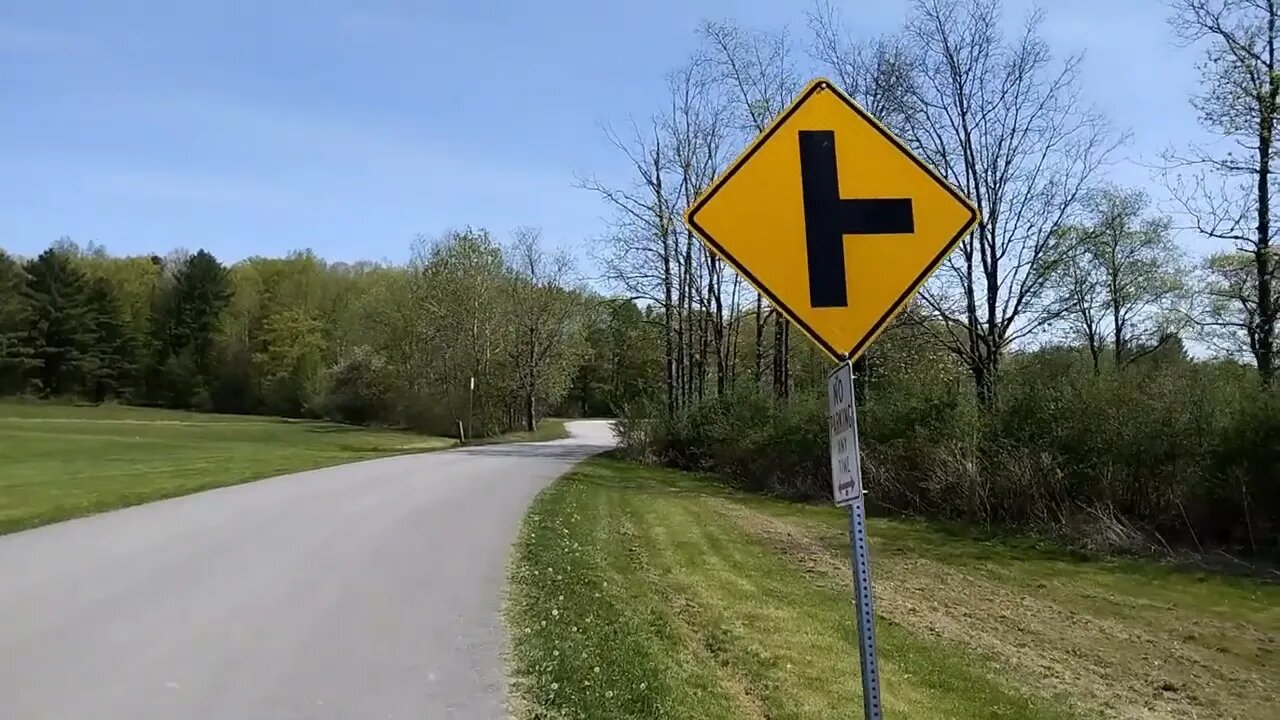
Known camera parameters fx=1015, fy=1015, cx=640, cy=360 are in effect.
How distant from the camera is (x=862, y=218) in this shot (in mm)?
3867

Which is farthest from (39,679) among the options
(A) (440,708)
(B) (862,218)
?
(B) (862,218)

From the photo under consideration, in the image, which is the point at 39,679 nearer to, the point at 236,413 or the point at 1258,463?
the point at 1258,463

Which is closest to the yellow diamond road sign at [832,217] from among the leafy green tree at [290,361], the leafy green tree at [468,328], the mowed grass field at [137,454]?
the mowed grass field at [137,454]

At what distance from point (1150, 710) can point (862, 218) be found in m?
4.94

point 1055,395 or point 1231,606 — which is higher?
point 1055,395

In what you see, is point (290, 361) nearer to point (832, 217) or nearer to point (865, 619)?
point (832, 217)

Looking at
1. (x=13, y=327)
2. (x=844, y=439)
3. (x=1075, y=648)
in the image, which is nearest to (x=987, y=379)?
(x=1075, y=648)

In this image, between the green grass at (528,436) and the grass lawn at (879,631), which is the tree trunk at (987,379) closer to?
the grass lawn at (879,631)

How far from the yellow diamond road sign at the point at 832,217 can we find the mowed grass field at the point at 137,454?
13.8 meters

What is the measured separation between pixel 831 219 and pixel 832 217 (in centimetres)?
1

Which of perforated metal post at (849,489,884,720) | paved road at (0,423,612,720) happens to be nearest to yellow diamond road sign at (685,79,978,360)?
perforated metal post at (849,489,884,720)

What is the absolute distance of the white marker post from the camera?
11.0 feet

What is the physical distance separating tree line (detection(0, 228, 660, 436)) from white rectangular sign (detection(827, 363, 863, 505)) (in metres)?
50.8

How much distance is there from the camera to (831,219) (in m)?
3.88
